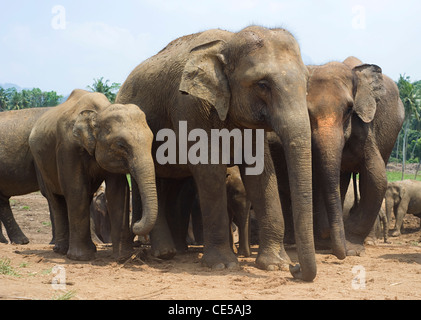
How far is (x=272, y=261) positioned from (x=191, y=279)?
1058mm

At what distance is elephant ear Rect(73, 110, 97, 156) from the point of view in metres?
7.61

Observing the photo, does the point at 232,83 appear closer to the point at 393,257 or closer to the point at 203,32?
the point at 203,32

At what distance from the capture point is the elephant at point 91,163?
7.11 m

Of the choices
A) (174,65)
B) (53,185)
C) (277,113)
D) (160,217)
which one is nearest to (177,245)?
(160,217)

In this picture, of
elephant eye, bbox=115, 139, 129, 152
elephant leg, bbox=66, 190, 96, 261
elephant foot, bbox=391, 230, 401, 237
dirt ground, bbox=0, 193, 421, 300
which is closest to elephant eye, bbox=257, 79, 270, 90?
elephant eye, bbox=115, 139, 129, 152

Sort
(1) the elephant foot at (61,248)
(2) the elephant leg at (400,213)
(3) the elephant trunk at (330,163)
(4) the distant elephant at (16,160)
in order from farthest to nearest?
(2) the elephant leg at (400,213), (4) the distant elephant at (16,160), (1) the elephant foot at (61,248), (3) the elephant trunk at (330,163)

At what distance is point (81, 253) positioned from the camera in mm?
8016

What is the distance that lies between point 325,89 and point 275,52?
5.82 ft

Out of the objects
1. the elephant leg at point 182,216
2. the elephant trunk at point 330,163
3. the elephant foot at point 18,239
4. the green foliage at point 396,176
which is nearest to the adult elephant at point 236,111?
the elephant leg at point 182,216

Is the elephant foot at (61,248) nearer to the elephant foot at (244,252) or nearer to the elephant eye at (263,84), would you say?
the elephant foot at (244,252)

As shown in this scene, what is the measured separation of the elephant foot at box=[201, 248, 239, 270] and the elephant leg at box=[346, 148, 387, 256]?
7.94 ft

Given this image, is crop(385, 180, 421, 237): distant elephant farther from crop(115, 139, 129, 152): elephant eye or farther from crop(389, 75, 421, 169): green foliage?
crop(389, 75, 421, 169): green foliage

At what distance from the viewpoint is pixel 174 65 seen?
26.4 feet

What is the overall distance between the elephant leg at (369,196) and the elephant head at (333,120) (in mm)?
526
